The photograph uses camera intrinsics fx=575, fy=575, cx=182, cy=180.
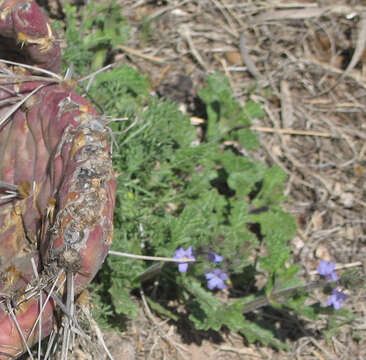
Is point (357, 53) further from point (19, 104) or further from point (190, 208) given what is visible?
point (19, 104)

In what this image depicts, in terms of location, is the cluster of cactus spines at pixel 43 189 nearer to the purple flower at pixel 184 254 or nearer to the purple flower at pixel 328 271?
the purple flower at pixel 184 254

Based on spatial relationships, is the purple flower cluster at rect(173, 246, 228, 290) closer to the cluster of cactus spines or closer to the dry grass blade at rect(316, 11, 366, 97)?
the cluster of cactus spines

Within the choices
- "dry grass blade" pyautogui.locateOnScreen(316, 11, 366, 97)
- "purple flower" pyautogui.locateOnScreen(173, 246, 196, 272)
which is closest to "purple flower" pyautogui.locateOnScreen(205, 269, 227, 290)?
"purple flower" pyautogui.locateOnScreen(173, 246, 196, 272)

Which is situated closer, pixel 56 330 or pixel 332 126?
pixel 56 330

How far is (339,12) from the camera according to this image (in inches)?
153

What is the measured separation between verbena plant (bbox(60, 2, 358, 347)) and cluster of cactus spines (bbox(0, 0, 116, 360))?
0.63 meters

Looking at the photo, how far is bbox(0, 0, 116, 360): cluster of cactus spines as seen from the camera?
1427 millimetres

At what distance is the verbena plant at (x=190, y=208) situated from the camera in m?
2.48

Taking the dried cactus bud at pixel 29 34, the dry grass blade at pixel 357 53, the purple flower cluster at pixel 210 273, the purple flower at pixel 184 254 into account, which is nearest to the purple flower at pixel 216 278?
the purple flower cluster at pixel 210 273

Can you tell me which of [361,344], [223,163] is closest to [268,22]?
[223,163]

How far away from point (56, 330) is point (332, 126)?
2.50 m

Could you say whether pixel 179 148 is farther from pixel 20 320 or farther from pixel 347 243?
pixel 20 320

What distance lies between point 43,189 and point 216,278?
3.11ft

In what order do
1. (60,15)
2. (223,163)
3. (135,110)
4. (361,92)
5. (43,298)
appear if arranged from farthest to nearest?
(361,92), (60,15), (223,163), (135,110), (43,298)
